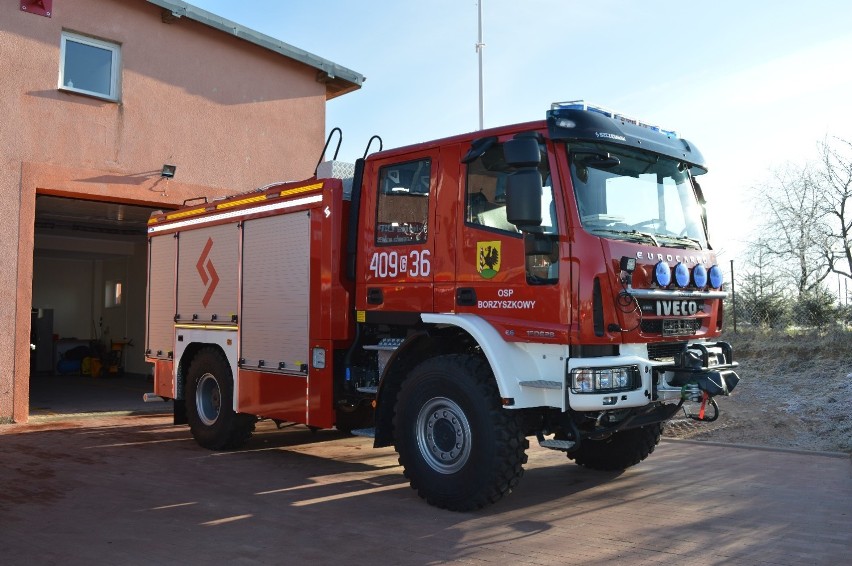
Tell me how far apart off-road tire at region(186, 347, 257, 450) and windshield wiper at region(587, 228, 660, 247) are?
191 inches

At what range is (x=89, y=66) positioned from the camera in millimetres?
11664

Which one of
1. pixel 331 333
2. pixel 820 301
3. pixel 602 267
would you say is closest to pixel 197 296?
pixel 331 333

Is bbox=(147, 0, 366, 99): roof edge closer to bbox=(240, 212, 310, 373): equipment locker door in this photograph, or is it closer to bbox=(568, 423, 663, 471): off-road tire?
bbox=(240, 212, 310, 373): equipment locker door

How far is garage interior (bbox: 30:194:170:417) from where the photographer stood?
16.6 metres

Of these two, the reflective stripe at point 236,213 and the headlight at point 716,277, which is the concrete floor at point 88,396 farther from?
the headlight at point 716,277

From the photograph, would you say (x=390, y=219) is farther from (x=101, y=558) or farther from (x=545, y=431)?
(x=101, y=558)

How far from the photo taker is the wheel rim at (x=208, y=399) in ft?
30.6

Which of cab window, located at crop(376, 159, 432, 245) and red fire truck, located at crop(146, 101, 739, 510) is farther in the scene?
cab window, located at crop(376, 159, 432, 245)

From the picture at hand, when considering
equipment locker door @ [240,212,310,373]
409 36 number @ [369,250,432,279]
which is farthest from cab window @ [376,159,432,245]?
equipment locker door @ [240,212,310,373]

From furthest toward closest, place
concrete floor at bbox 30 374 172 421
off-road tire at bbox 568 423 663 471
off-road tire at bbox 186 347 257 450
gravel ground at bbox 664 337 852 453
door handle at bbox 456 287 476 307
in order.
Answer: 1. concrete floor at bbox 30 374 172 421
2. gravel ground at bbox 664 337 852 453
3. off-road tire at bbox 186 347 257 450
4. off-road tire at bbox 568 423 663 471
5. door handle at bbox 456 287 476 307

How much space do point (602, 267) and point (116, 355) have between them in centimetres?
1759

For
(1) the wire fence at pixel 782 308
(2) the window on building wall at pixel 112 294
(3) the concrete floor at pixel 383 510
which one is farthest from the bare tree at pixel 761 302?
(2) the window on building wall at pixel 112 294

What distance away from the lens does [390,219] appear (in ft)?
23.3

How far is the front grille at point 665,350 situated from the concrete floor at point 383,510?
126cm
